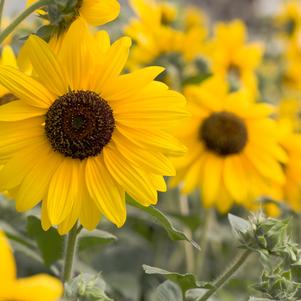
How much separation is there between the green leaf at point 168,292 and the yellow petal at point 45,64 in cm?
28

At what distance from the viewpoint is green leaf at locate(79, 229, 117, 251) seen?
3.61ft

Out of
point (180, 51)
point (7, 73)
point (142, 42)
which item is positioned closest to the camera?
point (7, 73)

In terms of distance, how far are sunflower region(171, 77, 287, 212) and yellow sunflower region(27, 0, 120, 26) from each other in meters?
0.63

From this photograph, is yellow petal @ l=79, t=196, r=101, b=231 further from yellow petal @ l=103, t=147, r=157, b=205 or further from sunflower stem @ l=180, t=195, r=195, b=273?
sunflower stem @ l=180, t=195, r=195, b=273

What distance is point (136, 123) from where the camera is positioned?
39.2 inches

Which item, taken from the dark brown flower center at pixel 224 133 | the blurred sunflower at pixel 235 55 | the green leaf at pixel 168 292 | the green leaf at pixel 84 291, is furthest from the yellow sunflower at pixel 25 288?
the blurred sunflower at pixel 235 55

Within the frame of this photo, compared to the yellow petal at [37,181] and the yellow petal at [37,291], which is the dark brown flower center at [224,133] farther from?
the yellow petal at [37,291]

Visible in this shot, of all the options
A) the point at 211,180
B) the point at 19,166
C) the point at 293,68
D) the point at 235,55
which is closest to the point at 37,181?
the point at 19,166

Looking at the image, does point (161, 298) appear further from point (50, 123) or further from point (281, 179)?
point (281, 179)

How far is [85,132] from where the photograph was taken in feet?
3.36

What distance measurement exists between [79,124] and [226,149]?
2.09 ft

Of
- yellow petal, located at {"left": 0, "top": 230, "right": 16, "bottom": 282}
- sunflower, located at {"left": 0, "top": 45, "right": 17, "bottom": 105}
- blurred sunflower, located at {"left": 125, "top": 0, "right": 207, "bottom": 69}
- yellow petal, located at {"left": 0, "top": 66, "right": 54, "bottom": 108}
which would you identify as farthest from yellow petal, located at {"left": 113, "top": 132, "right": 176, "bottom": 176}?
blurred sunflower, located at {"left": 125, "top": 0, "right": 207, "bottom": 69}

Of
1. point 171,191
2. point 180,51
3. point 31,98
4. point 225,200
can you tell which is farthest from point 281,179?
point 31,98

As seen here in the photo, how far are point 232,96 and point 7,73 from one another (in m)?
0.78
